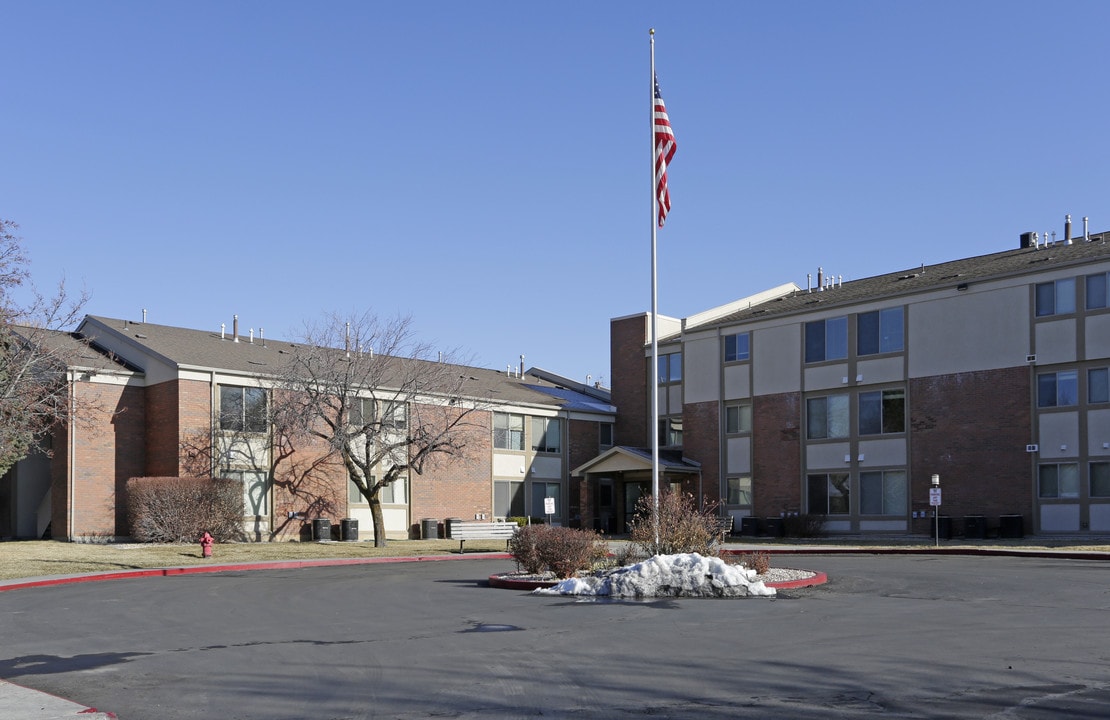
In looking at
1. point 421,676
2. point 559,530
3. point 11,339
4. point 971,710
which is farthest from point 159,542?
point 971,710

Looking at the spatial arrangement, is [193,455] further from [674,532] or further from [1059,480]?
[1059,480]

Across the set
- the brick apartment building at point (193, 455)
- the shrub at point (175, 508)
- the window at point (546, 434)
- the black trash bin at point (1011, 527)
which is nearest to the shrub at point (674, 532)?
the black trash bin at point (1011, 527)

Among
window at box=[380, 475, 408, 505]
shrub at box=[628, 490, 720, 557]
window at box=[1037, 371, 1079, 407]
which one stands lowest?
window at box=[380, 475, 408, 505]

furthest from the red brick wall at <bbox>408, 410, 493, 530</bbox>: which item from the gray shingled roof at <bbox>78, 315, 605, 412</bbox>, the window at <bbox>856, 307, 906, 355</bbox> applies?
the window at <bbox>856, 307, 906, 355</bbox>

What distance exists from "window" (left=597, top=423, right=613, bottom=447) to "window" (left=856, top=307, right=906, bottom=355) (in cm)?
1518

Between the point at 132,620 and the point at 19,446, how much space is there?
19503mm

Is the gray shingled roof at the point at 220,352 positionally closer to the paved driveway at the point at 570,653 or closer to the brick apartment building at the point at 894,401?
the brick apartment building at the point at 894,401

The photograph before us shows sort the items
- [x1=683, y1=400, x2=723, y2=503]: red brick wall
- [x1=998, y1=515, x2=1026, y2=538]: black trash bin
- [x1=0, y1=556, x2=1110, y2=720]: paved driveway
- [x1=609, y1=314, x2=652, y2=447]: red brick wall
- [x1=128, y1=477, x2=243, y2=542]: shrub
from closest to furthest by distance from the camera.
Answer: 1. [x1=0, y1=556, x2=1110, y2=720]: paved driveway
2. [x1=128, y1=477, x2=243, y2=542]: shrub
3. [x1=998, y1=515, x2=1026, y2=538]: black trash bin
4. [x1=683, y1=400, x2=723, y2=503]: red brick wall
5. [x1=609, y1=314, x2=652, y2=447]: red brick wall

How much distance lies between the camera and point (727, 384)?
1914 inches

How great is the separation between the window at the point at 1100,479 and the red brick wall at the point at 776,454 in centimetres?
1172

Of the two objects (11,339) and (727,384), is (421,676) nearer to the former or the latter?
(11,339)

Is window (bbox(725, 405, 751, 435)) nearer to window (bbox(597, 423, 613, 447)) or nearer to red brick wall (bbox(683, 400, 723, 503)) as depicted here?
red brick wall (bbox(683, 400, 723, 503))

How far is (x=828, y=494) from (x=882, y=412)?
4.04 metres

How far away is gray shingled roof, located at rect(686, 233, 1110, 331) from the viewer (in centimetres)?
3891
